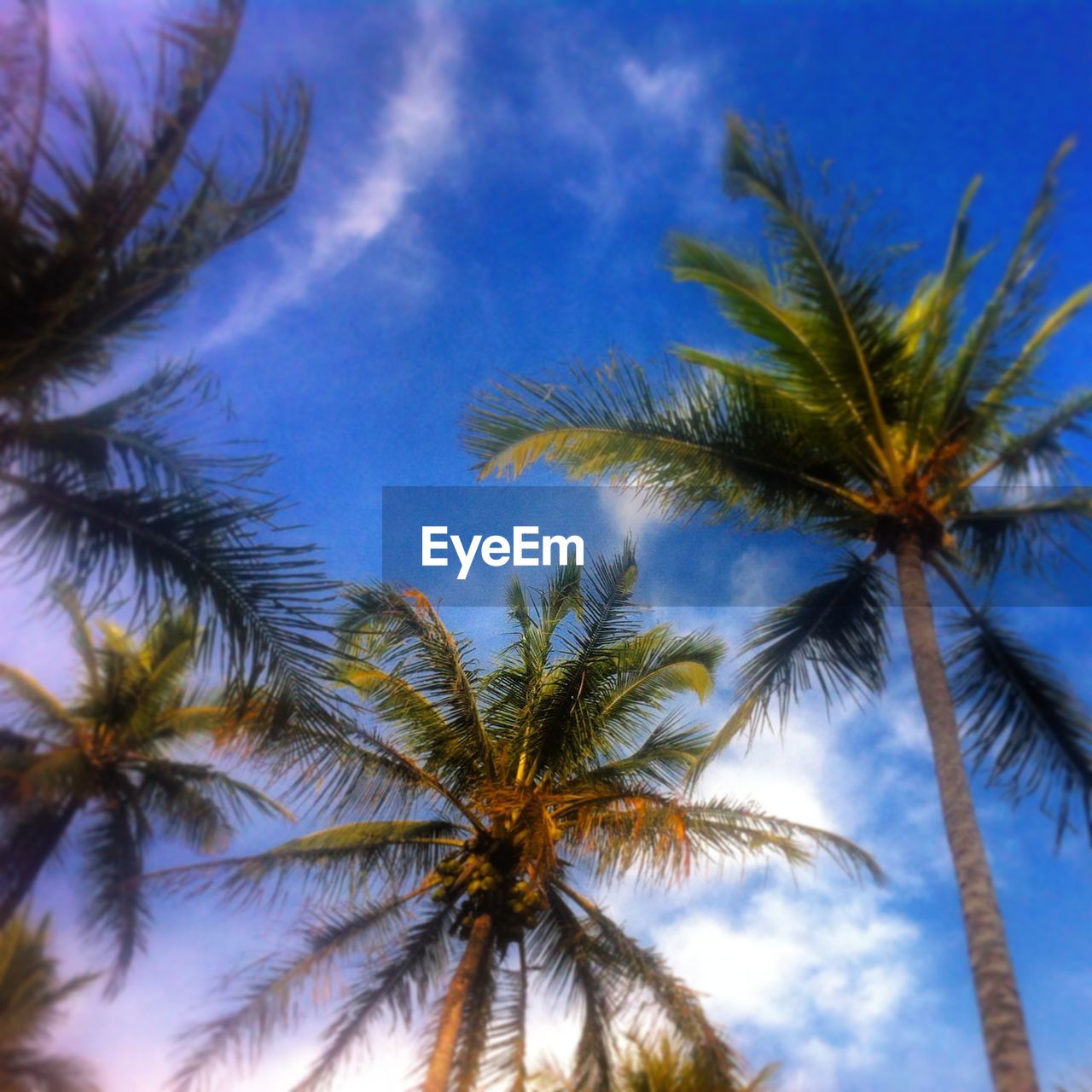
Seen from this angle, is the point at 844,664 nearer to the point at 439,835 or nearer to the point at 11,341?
the point at 439,835

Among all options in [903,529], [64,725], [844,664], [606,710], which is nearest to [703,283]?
[903,529]

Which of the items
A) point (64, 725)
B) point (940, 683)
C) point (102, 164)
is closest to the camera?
point (102, 164)

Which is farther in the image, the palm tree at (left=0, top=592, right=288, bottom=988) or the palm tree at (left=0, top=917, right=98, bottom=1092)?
the palm tree at (left=0, top=592, right=288, bottom=988)

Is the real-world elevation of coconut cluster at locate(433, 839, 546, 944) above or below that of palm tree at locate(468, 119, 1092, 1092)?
below

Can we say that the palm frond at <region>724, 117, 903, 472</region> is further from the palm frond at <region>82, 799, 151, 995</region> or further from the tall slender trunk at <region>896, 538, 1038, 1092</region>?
the palm frond at <region>82, 799, 151, 995</region>

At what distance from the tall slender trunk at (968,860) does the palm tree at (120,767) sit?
8180mm

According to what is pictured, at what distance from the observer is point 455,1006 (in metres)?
9.58

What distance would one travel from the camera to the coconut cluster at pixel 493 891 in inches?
417

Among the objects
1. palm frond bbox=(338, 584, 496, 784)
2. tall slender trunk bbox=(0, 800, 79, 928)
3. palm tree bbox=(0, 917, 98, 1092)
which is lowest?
palm tree bbox=(0, 917, 98, 1092)

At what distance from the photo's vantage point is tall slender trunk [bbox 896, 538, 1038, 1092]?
20.1 feet

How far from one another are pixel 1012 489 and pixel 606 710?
485 centimetres

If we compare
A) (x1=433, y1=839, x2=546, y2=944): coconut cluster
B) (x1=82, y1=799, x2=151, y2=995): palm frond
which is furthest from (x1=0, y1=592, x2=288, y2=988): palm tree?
(x1=433, y1=839, x2=546, y2=944): coconut cluster

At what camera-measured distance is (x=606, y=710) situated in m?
11.4

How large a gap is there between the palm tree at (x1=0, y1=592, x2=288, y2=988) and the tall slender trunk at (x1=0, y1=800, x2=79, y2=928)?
22mm
